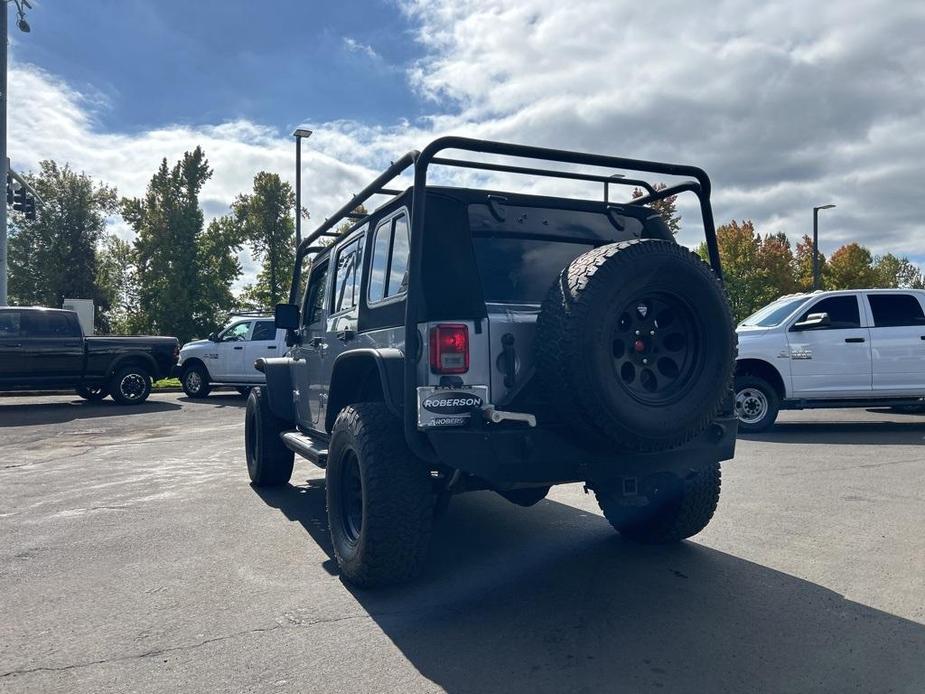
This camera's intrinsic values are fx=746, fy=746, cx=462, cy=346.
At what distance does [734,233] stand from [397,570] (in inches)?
1912

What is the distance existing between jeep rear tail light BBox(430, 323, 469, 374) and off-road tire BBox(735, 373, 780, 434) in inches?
280

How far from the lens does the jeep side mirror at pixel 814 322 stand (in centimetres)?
961

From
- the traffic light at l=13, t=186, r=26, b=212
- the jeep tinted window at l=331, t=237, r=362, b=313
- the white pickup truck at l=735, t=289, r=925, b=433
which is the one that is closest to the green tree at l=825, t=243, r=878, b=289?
the white pickup truck at l=735, t=289, r=925, b=433

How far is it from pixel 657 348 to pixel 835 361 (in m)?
7.26

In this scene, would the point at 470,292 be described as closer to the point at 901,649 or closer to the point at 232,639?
the point at 232,639

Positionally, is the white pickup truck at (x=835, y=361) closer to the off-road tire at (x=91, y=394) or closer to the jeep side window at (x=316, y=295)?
the jeep side window at (x=316, y=295)

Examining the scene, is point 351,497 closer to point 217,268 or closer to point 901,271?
point 217,268

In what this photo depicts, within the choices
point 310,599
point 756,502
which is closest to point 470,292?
point 310,599

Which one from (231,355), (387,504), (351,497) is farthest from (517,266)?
(231,355)

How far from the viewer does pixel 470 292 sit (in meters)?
3.75

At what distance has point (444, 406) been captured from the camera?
11.5ft

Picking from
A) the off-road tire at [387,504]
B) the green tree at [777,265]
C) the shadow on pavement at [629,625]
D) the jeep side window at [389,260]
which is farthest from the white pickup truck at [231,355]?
the green tree at [777,265]

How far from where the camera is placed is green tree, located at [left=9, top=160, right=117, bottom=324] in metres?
38.9

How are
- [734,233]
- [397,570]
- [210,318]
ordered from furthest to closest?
[734,233]
[210,318]
[397,570]
